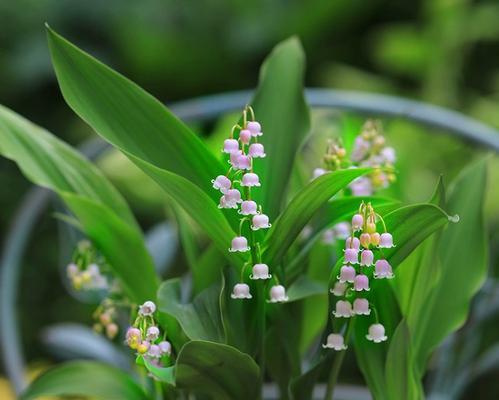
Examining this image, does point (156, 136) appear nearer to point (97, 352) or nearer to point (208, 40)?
point (97, 352)

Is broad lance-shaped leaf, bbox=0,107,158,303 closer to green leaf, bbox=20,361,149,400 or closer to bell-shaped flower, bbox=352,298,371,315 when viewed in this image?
green leaf, bbox=20,361,149,400

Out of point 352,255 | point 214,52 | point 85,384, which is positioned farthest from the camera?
point 214,52

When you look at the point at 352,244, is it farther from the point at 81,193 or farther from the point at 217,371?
the point at 81,193

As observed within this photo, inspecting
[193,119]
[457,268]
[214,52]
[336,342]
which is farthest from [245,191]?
[214,52]

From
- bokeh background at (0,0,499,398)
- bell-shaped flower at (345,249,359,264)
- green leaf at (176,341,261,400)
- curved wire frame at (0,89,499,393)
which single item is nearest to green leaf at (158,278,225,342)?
green leaf at (176,341,261,400)

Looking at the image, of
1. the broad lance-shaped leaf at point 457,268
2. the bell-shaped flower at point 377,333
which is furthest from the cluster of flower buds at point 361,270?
the broad lance-shaped leaf at point 457,268

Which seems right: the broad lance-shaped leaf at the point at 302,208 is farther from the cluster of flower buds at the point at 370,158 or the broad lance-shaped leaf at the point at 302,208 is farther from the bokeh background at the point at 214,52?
the bokeh background at the point at 214,52
